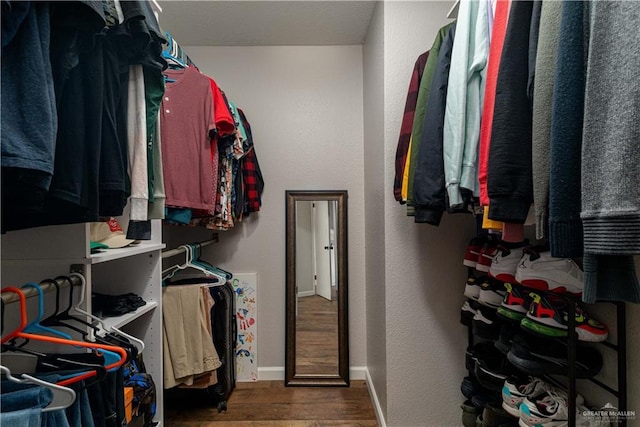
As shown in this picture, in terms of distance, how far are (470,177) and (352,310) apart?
161 cm

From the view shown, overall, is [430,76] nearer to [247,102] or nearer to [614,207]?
[614,207]

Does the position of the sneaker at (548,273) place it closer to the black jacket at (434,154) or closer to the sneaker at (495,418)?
the black jacket at (434,154)

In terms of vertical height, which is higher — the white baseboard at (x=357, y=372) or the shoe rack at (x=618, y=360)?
the shoe rack at (x=618, y=360)

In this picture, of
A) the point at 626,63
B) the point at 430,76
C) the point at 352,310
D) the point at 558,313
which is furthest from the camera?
the point at 352,310

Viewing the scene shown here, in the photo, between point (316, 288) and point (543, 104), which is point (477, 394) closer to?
point (316, 288)

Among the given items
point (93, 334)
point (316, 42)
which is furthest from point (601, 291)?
point (316, 42)

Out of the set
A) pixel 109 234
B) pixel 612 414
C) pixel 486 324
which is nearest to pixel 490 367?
pixel 486 324

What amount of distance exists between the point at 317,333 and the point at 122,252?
155 centimetres

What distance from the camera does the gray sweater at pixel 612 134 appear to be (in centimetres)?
54

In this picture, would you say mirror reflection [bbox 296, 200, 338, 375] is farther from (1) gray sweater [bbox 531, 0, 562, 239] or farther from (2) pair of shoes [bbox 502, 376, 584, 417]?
(1) gray sweater [bbox 531, 0, 562, 239]

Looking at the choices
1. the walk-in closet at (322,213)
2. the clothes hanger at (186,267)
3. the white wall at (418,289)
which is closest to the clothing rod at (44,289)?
the walk-in closet at (322,213)

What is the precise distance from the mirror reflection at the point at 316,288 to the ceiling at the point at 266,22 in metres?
1.16

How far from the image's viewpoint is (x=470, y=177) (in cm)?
102

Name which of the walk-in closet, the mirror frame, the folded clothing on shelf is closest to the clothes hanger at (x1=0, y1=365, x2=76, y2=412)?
the walk-in closet
